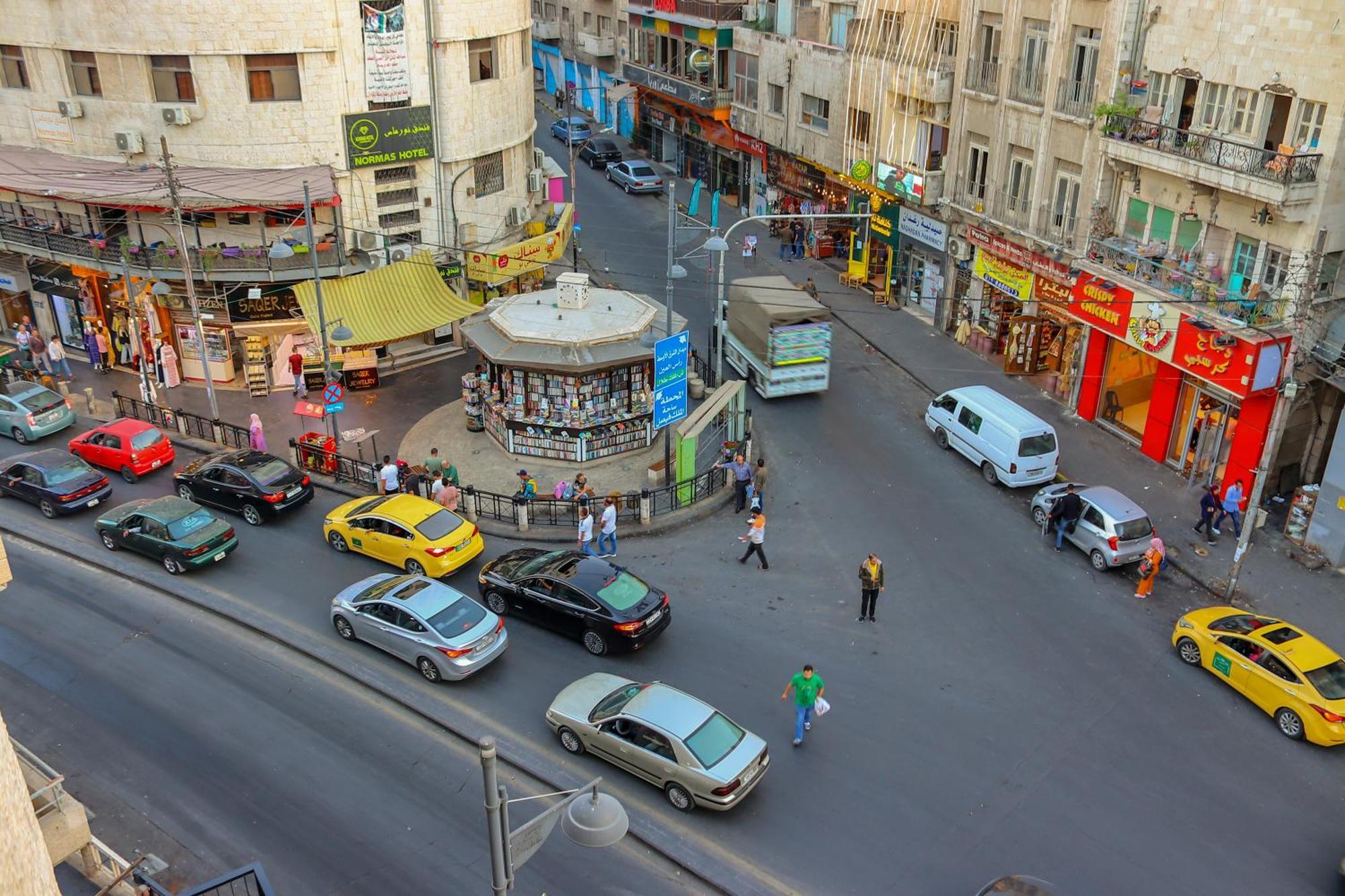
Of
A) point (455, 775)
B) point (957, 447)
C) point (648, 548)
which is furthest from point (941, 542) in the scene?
point (455, 775)

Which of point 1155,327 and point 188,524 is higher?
point 1155,327

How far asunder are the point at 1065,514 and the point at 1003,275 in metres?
12.1

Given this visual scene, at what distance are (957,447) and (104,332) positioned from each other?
88.2 ft

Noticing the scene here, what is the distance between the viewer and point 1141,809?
17.0 metres

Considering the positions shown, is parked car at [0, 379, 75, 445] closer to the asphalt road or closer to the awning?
the awning

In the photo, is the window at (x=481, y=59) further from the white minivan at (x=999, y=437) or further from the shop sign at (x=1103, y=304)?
the shop sign at (x=1103, y=304)

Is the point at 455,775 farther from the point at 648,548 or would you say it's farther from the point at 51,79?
the point at 51,79

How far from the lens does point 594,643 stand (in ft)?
67.4

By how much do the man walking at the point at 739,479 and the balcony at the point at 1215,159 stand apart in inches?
499

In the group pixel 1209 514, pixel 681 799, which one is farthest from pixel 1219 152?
pixel 681 799

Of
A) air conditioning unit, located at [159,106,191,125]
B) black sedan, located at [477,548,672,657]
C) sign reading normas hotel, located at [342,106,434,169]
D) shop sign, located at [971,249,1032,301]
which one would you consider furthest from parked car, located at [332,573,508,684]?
shop sign, located at [971,249,1032,301]

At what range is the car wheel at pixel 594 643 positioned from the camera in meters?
20.4

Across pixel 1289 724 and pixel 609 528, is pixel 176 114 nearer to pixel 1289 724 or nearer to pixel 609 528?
pixel 609 528

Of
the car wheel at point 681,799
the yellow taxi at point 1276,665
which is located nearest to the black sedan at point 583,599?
the car wheel at point 681,799
